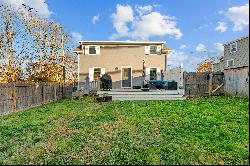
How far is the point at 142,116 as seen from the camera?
11.1 metres

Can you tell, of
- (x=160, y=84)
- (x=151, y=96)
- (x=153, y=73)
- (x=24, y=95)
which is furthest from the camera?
(x=153, y=73)

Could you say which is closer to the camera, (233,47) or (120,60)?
(120,60)

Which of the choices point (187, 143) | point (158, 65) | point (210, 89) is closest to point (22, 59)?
point (158, 65)

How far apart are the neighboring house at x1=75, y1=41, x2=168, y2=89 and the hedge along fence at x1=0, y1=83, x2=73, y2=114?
18.1ft

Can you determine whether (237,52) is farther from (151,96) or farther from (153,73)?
(151,96)

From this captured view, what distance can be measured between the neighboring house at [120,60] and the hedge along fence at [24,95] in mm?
5503

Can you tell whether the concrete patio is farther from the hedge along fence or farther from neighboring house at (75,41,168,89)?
neighboring house at (75,41,168,89)

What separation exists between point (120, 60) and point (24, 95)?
44.6 ft

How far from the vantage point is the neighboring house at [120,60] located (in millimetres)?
→ 29359

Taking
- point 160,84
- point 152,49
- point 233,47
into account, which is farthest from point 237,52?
point 160,84

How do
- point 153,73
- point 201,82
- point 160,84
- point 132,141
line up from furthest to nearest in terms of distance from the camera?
1. point 153,73
2. point 201,82
3. point 160,84
4. point 132,141

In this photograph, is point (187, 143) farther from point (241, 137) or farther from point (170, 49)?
point (170, 49)

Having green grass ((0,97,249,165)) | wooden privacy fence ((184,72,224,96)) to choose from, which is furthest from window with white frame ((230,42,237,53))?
green grass ((0,97,249,165))

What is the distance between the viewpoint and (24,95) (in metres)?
17.4
